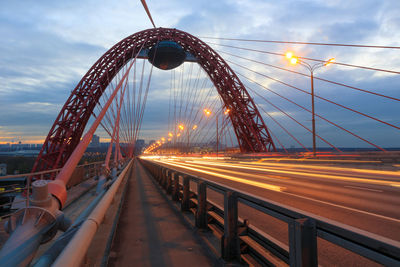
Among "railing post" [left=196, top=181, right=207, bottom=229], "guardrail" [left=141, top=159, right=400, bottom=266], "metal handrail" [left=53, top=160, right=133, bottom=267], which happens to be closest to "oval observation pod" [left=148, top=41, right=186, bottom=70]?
"railing post" [left=196, top=181, right=207, bottom=229]

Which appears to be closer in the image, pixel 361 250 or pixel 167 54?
pixel 361 250

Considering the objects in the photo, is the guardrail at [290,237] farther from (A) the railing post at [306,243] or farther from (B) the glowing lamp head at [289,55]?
(B) the glowing lamp head at [289,55]

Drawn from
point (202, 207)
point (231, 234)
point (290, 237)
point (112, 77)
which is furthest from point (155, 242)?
point (112, 77)

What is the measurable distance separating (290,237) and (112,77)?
131 feet

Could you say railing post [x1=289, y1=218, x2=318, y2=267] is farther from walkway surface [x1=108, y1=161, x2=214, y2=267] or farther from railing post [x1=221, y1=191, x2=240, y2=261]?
walkway surface [x1=108, y1=161, x2=214, y2=267]

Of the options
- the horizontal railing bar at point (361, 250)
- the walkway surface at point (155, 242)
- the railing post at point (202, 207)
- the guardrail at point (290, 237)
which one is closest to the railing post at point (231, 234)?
the guardrail at point (290, 237)

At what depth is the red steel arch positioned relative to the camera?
31.2 metres

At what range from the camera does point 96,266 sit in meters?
3.92

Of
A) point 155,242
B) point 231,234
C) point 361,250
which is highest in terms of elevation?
point 361,250

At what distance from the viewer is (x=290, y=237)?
8.45ft

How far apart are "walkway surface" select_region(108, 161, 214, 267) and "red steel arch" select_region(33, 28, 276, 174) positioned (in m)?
27.0

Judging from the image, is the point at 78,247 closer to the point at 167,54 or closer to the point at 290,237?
the point at 290,237

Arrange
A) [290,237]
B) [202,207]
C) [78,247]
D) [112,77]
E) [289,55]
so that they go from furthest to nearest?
[112,77] → [289,55] → [202,207] → [290,237] → [78,247]

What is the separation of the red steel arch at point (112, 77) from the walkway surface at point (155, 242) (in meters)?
27.0
